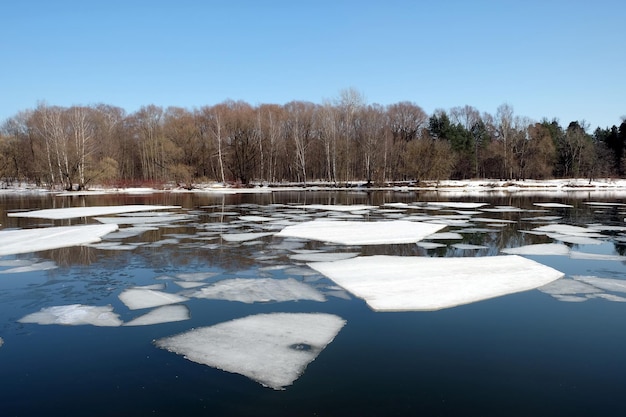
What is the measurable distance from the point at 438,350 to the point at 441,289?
7.96ft

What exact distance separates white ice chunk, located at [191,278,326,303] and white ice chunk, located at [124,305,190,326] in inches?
26.0

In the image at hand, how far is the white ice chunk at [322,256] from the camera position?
31.8 ft

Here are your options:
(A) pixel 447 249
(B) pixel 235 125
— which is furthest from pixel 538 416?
(B) pixel 235 125

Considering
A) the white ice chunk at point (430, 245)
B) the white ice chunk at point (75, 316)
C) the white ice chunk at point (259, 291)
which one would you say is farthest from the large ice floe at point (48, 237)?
the white ice chunk at point (430, 245)

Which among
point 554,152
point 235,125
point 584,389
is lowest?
point 584,389

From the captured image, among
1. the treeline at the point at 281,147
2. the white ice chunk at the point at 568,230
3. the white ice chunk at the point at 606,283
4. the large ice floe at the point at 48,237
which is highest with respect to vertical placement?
the treeline at the point at 281,147

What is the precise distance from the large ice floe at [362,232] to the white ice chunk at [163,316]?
20.7 ft

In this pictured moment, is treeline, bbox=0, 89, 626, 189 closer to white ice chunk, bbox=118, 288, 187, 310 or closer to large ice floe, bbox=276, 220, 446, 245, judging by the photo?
large ice floe, bbox=276, 220, 446, 245

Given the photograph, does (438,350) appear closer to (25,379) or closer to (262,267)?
(25,379)

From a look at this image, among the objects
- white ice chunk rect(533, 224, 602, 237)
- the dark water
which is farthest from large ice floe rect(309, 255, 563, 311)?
white ice chunk rect(533, 224, 602, 237)

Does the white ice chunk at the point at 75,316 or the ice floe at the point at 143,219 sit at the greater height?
the ice floe at the point at 143,219

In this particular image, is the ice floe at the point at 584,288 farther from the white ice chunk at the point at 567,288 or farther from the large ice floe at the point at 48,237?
the large ice floe at the point at 48,237

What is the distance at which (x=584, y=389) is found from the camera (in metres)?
3.87

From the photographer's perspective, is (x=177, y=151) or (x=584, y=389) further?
(x=177, y=151)
